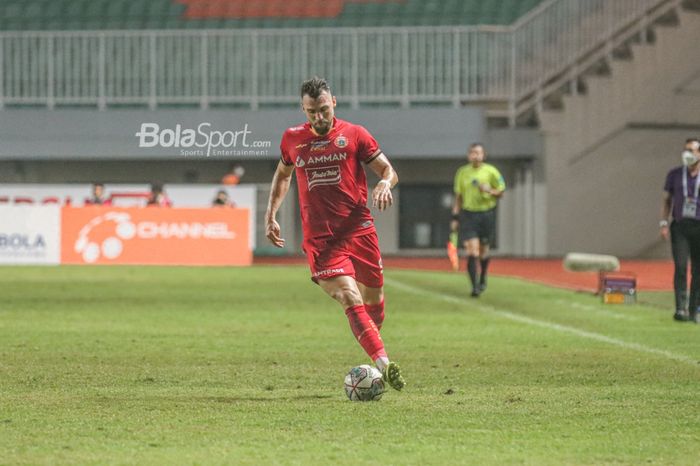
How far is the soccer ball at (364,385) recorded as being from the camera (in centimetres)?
767

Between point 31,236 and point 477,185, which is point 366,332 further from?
point 31,236

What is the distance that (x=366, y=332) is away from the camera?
8164 millimetres

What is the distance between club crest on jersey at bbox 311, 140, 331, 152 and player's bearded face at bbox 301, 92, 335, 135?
0.11 metres

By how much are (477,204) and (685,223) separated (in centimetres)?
484

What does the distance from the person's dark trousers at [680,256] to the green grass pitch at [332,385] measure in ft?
1.54

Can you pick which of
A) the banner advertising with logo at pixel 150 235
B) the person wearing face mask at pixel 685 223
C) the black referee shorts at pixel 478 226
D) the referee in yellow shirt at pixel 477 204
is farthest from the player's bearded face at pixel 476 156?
the banner advertising with logo at pixel 150 235

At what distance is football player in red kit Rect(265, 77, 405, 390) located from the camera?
8250mm

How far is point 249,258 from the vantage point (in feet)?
98.3

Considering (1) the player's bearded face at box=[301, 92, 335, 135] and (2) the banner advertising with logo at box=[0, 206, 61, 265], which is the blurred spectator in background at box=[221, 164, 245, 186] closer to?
(2) the banner advertising with logo at box=[0, 206, 61, 265]

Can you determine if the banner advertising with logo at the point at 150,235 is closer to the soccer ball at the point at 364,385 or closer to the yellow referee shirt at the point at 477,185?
the yellow referee shirt at the point at 477,185

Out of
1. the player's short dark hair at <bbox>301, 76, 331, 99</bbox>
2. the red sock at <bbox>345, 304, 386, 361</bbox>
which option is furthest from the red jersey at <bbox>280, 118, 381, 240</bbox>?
the red sock at <bbox>345, 304, 386, 361</bbox>

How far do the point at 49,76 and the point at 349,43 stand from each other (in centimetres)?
784

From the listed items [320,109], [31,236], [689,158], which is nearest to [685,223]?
[689,158]

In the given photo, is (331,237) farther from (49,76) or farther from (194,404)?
(49,76)
